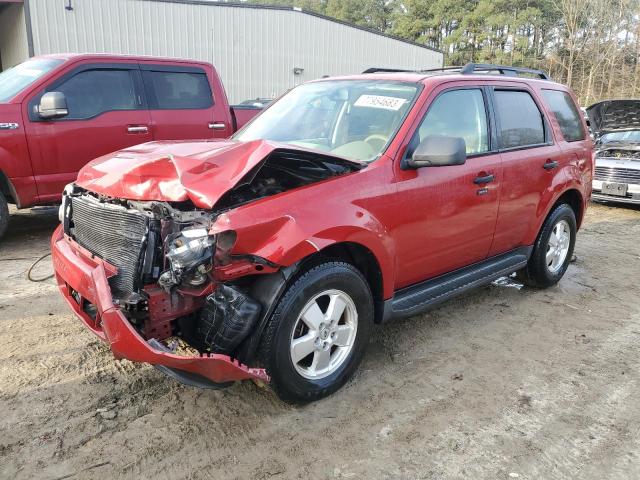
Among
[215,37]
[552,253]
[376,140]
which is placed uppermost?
[215,37]

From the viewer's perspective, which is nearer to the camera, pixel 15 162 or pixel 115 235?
pixel 115 235

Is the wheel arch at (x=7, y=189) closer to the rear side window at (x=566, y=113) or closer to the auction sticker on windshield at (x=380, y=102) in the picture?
the auction sticker on windshield at (x=380, y=102)

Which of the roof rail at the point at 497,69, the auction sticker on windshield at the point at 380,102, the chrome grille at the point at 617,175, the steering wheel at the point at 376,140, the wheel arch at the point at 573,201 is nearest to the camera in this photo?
the steering wheel at the point at 376,140

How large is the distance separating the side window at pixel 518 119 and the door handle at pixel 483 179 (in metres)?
0.37

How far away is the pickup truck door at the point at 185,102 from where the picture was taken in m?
6.64

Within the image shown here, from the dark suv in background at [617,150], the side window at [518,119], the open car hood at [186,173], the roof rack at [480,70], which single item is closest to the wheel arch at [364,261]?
the open car hood at [186,173]

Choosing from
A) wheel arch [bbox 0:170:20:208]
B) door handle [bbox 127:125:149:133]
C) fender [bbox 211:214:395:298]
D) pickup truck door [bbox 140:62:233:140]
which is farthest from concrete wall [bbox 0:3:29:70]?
fender [bbox 211:214:395:298]

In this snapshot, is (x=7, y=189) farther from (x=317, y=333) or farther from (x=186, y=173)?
(x=317, y=333)

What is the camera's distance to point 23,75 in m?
6.05

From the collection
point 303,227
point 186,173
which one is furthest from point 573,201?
point 186,173

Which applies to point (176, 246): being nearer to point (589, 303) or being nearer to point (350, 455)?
point (350, 455)

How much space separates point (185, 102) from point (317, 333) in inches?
195

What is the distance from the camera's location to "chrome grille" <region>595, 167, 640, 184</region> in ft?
30.0

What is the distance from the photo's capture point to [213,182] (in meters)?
2.56
